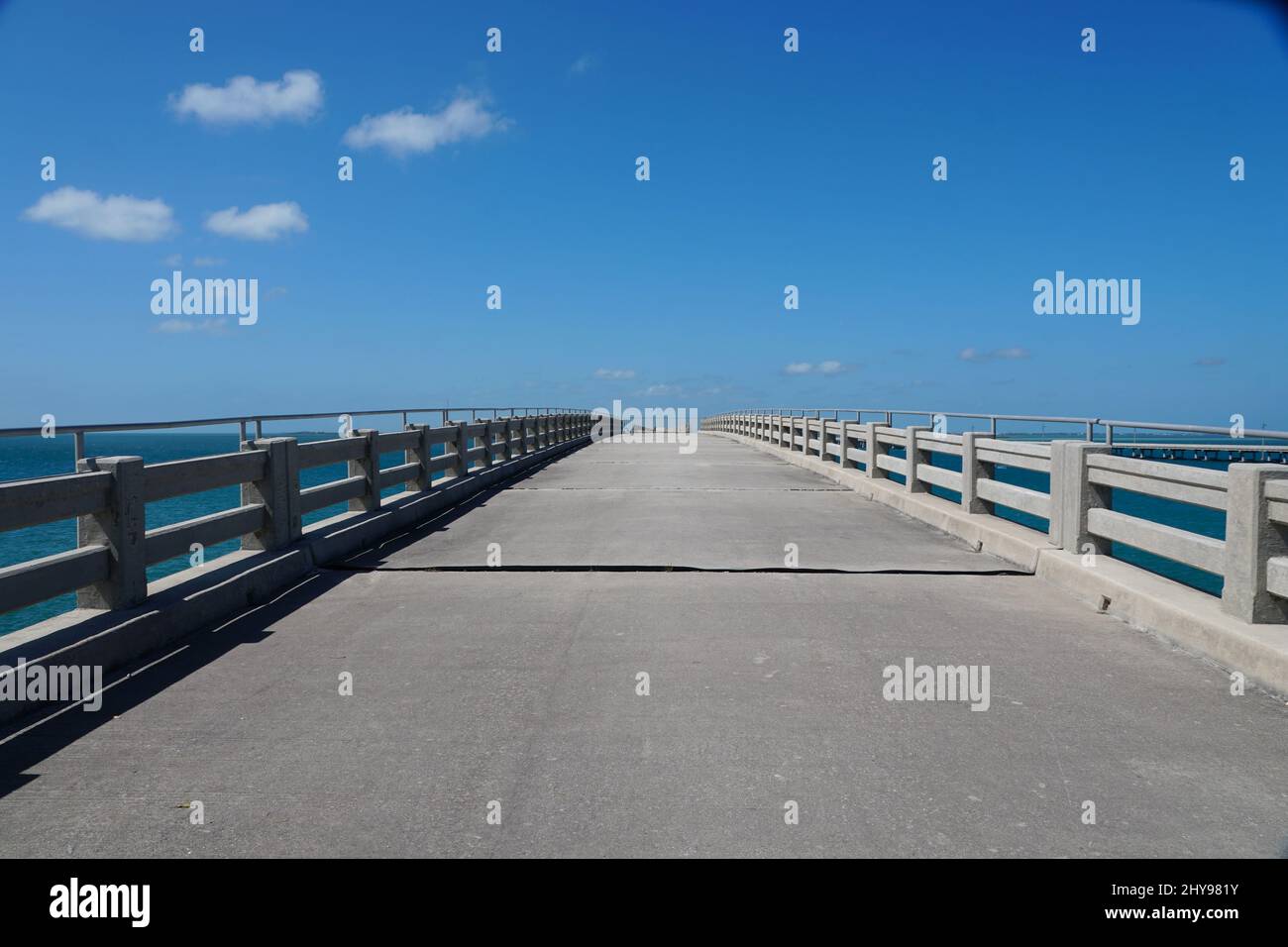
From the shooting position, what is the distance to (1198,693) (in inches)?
218

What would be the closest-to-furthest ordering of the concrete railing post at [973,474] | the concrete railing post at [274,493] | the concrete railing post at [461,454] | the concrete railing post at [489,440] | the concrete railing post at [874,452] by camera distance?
the concrete railing post at [274,493]
the concrete railing post at [973,474]
the concrete railing post at [461,454]
the concrete railing post at [874,452]
the concrete railing post at [489,440]

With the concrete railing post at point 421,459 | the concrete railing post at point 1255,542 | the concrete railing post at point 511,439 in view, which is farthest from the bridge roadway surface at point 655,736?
the concrete railing post at point 511,439

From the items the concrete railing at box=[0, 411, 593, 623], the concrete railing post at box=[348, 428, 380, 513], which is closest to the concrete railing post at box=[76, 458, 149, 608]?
the concrete railing at box=[0, 411, 593, 623]

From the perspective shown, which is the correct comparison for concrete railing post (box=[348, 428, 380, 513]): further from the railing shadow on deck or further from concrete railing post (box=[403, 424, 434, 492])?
the railing shadow on deck

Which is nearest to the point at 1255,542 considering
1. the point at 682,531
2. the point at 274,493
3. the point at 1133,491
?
the point at 1133,491

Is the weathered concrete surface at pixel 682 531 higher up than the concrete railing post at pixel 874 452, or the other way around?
the concrete railing post at pixel 874 452

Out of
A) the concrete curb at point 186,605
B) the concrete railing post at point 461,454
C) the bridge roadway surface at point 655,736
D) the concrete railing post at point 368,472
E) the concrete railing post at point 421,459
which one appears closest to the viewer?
the bridge roadway surface at point 655,736

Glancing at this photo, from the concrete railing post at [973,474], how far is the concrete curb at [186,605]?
285 inches

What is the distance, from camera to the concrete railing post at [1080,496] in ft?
28.7

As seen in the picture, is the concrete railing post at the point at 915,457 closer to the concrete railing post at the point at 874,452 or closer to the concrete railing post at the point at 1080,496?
the concrete railing post at the point at 874,452

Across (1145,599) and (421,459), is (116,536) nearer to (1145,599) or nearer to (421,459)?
(1145,599)

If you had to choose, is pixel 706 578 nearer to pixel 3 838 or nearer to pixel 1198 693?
pixel 1198 693

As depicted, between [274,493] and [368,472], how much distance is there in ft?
10.1
